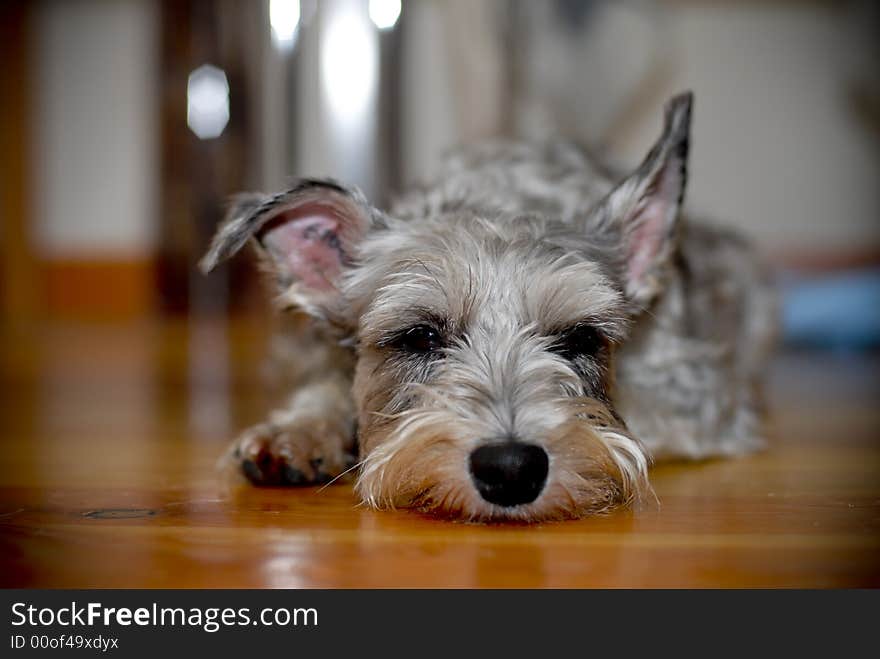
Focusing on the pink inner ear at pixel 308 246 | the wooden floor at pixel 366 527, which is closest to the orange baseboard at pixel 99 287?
the wooden floor at pixel 366 527

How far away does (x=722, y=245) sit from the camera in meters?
4.65

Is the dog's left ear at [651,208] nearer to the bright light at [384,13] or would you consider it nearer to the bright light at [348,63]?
the bright light at [348,63]

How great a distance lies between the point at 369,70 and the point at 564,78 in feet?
4.34

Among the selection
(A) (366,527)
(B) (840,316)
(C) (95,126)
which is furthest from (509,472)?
(C) (95,126)

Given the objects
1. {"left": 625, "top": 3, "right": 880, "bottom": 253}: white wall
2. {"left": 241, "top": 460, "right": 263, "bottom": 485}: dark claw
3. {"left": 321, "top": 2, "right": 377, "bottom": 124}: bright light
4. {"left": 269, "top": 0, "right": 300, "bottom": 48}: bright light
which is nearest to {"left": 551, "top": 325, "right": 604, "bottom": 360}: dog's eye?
{"left": 241, "top": 460, "right": 263, "bottom": 485}: dark claw

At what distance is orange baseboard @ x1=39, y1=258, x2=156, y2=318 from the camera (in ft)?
37.4

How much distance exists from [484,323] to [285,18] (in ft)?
16.1

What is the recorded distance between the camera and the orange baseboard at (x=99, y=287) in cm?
1139

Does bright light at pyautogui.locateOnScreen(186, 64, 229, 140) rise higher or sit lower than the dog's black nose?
higher

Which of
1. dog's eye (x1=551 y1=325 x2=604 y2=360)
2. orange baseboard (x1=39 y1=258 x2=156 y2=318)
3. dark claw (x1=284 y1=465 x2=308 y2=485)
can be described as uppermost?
dog's eye (x1=551 y1=325 x2=604 y2=360)

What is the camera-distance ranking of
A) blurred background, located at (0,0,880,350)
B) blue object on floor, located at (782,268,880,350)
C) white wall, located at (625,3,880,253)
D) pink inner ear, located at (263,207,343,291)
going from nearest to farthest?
pink inner ear, located at (263,207,343,291), blurred background, located at (0,0,880,350), blue object on floor, located at (782,268,880,350), white wall, located at (625,3,880,253)

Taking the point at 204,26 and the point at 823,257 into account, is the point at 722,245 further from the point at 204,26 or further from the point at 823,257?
the point at 204,26

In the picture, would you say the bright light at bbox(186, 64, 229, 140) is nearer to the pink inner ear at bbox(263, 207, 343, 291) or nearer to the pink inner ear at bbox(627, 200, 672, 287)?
the pink inner ear at bbox(263, 207, 343, 291)
